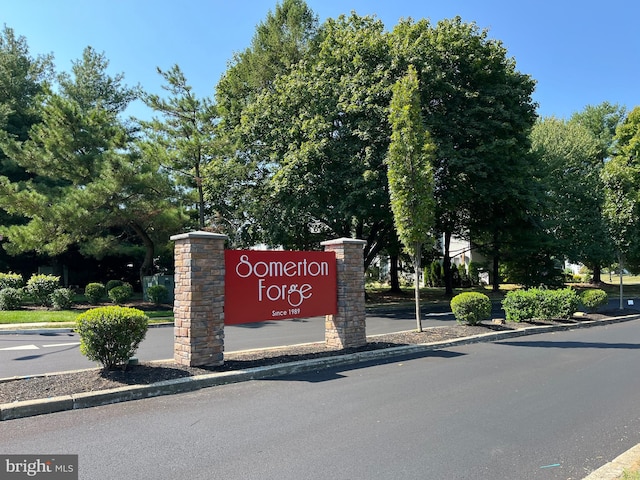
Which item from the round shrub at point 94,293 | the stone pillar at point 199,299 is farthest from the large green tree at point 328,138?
the stone pillar at point 199,299

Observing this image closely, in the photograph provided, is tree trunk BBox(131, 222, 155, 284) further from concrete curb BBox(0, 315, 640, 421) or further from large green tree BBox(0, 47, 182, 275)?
concrete curb BBox(0, 315, 640, 421)

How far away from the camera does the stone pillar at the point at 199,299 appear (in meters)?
6.94

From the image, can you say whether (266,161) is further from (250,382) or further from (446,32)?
(250,382)

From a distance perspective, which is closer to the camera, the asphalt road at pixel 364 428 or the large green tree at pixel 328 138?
the asphalt road at pixel 364 428

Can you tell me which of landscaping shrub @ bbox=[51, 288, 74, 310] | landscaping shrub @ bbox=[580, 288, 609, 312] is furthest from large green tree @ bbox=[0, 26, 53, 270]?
landscaping shrub @ bbox=[580, 288, 609, 312]

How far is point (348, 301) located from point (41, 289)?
15.0 m

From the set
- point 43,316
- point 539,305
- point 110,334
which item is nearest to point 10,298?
point 43,316

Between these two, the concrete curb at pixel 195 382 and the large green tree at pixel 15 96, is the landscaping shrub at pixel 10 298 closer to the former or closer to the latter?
the large green tree at pixel 15 96

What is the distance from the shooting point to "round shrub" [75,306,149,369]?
6.19 metres

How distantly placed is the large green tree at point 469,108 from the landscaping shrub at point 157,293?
12.4 meters

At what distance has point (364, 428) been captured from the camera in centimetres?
470

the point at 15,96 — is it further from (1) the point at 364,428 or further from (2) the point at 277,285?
(1) the point at 364,428

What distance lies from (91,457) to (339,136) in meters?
16.3

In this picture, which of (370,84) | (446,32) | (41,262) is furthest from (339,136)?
(41,262)
